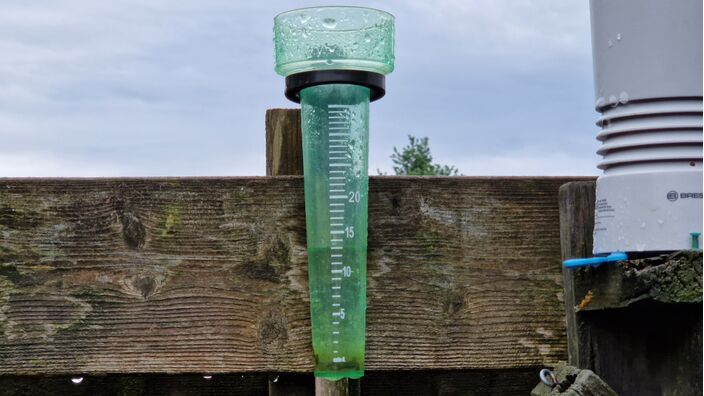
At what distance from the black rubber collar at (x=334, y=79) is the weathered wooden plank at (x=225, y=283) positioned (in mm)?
212

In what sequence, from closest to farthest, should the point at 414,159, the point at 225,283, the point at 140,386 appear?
the point at 225,283 < the point at 140,386 < the point at 414,159

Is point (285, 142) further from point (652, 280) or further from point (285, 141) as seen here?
point (652, 280)

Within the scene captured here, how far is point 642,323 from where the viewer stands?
5.13 feet

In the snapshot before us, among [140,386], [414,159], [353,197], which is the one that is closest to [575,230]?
[353,197]

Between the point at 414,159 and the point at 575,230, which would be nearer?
the point at 575,230

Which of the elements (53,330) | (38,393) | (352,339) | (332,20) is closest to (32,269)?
(53,330)

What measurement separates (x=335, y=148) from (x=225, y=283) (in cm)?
36

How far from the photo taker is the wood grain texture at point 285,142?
1.96 meters

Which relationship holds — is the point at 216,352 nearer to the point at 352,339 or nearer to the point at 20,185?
the point at 352,339

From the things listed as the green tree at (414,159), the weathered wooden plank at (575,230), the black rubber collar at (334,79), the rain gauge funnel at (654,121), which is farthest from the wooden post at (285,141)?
the green tree at (414,159)

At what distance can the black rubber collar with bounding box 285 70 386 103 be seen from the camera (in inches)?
69.2

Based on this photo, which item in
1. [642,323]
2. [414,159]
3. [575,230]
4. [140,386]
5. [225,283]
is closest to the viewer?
[642,323]

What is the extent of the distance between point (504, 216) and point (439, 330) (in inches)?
10.6

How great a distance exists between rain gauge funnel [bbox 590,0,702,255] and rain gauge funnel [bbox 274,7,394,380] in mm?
Result: 462
